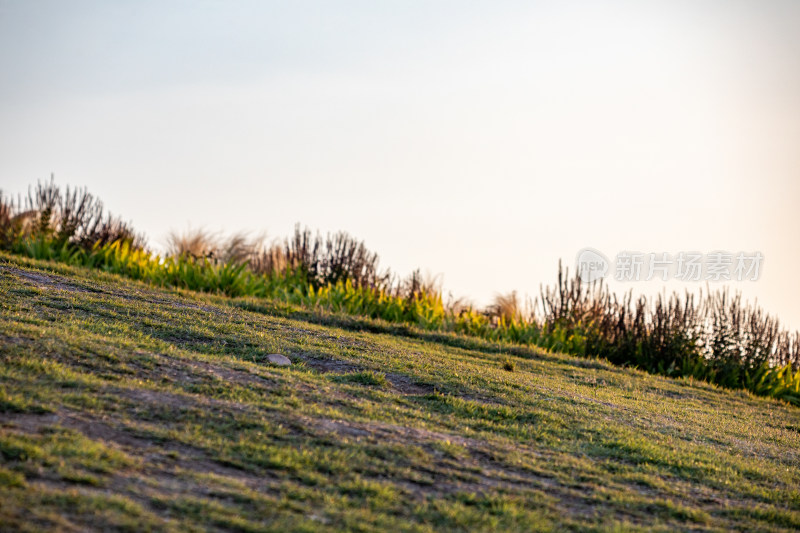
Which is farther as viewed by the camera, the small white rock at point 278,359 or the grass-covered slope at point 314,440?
the small white rock at point 278,359

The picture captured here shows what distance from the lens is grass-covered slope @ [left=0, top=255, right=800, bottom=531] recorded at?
415 centimetres

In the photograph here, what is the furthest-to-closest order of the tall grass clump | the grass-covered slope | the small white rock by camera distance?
the tall grass clump < the small white rock < the grass-covered slope

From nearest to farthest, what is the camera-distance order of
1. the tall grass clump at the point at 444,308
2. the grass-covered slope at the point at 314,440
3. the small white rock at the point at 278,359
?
the grass-covered slope at the point at 314,440, the small white rock at the point at 278,359, the tall grass clump at the point at 444,308

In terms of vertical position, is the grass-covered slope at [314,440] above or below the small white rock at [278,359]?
below

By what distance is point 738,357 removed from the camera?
13602 mm

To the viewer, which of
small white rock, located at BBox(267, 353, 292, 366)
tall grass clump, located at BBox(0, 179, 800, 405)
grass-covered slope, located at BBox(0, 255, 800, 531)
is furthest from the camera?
tall grass clump, located at BBox(0, 179, 800, 405)

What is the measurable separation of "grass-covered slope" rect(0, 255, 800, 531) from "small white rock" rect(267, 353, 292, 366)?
133mm

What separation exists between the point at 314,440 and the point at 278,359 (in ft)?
8.23

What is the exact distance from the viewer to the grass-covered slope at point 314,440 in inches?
163

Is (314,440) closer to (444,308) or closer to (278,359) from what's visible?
(278,359)

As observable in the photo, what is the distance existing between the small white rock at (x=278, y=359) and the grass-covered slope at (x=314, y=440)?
133 millimetres

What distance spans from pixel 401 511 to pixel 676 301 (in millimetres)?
11078

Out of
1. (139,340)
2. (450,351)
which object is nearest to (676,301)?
(450,351)

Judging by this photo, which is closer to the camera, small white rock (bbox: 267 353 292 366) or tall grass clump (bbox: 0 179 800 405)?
small white rock (bbox: 267 353 292 366)
